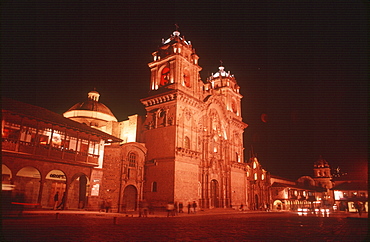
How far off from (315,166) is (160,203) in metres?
77.8

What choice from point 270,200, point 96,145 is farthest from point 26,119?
point 270,200

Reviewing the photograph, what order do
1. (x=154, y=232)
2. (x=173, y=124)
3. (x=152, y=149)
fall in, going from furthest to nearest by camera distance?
(x=152, y=149) < (x=173, y=124) < (x=154, y=232)

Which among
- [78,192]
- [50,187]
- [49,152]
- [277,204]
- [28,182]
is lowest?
[277,204]

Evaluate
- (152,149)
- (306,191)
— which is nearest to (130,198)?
(152,149)

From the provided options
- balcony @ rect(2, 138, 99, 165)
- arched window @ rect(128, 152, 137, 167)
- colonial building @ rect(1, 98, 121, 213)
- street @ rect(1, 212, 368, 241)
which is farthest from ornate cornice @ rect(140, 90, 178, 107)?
street @ rect(1, 212, 368, 241)

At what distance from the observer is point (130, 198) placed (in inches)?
1328

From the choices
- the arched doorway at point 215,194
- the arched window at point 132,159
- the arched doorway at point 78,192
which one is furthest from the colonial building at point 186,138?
the arched doorway at point 78,192

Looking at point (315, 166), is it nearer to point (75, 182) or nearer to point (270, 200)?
point (270, 200)

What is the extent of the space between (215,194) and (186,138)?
→ 12.0m

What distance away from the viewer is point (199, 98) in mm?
41062

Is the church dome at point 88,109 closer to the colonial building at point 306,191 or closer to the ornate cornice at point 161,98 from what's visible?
the ornate cornice at point 161,98

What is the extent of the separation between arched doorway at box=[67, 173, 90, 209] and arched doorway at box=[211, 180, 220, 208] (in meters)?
20.3

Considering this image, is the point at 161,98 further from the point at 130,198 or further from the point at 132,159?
the point at 130,198

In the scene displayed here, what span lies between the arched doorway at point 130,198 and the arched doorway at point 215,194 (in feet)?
44.5
